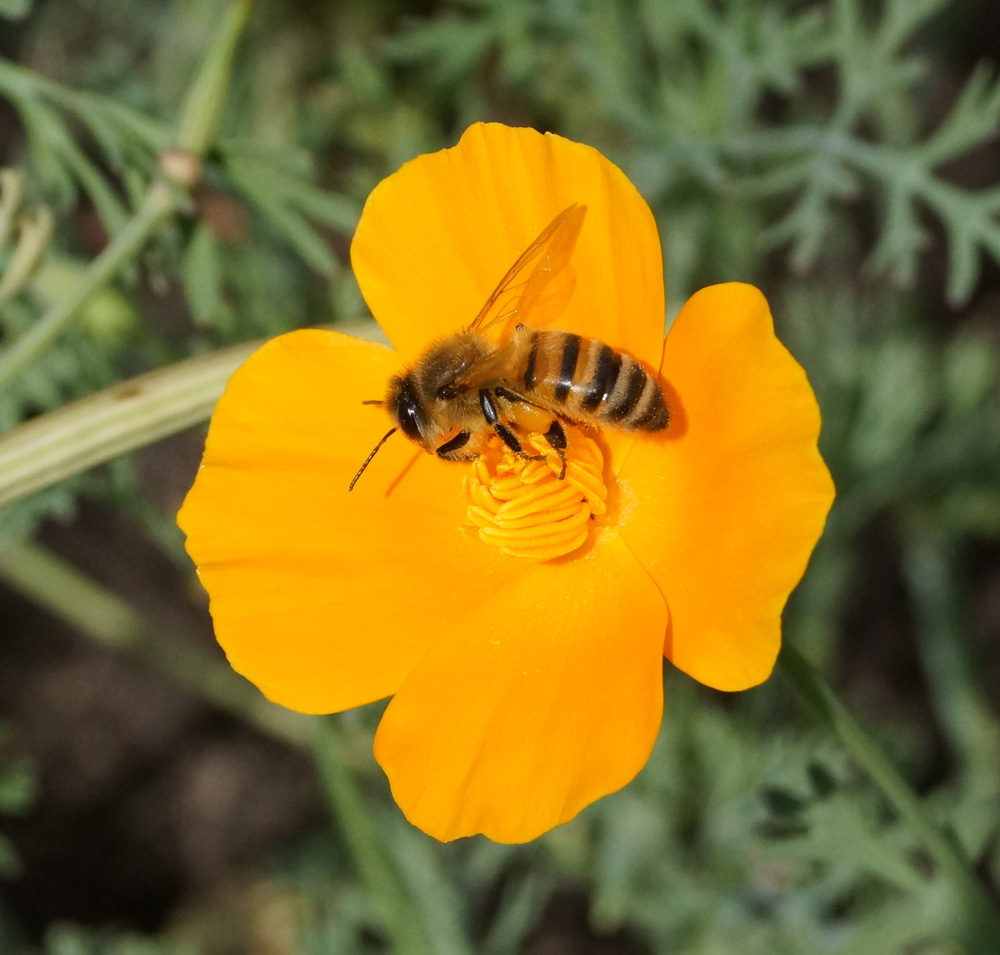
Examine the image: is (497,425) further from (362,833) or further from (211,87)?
(362,833)

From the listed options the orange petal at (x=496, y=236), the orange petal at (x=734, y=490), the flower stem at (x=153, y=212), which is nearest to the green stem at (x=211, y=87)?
the flower stem at (x=153, y=212)

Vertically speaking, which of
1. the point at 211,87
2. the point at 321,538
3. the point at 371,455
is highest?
the point at 211,87

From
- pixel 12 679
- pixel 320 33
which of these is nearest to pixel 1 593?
pixel 12 679

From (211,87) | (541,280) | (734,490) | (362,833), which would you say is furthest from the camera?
(362,833)

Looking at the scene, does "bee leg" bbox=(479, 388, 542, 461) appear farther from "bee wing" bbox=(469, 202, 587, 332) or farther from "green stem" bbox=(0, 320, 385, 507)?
"green stem" bbox=(0, 320, 385, 507)

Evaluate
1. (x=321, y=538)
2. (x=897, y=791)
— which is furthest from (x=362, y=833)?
(x=897, y=791)

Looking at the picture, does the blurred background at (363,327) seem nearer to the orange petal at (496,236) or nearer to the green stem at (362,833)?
the green stem at (362,833)

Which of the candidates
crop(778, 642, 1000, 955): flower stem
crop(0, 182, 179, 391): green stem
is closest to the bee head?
crop(0, 182, 179, 391): green stem
